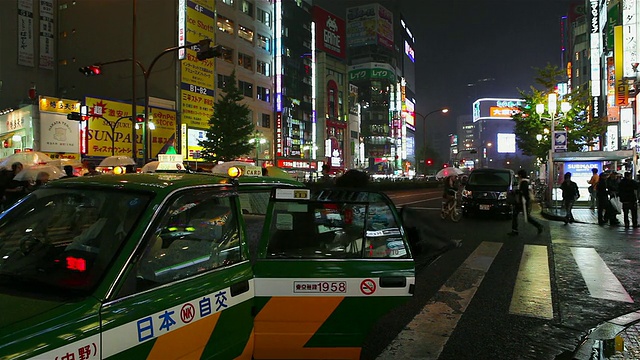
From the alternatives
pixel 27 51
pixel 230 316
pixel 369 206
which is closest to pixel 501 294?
pixel 369 206

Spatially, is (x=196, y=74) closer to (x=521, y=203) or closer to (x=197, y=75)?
(x=197, y=75)

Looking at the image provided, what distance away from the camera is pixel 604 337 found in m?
4.32

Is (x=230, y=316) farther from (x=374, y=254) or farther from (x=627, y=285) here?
(x=627, y=285)

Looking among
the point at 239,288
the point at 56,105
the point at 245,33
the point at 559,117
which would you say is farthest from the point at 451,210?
the point at 245,33

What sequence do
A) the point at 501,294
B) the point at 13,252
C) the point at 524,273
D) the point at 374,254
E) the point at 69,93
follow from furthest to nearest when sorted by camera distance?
1. the point at 69,93
2. the point at 524,273
3. the point at 501,294
4. the point at 374,254
5. the point at 13,252

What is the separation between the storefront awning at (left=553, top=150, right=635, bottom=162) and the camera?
58.3 ft

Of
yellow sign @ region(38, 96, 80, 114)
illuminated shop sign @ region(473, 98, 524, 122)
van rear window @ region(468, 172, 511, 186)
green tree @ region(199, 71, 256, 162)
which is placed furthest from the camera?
illuminated shop sign @ region(473, 98, 524, 122)

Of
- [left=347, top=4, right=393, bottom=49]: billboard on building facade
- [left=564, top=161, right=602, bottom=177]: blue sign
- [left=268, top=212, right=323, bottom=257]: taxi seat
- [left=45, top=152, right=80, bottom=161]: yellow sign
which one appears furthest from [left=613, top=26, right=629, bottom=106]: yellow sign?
[left=347, top=4, right=393, bottom=49]: billboard on building facade

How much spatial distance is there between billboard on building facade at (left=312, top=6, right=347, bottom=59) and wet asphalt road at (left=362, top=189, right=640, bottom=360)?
2713 inches

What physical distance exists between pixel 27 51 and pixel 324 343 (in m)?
46.9

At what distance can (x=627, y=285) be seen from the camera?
6359 mm

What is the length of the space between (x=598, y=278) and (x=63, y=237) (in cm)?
758

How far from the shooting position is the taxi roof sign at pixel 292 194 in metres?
3.00

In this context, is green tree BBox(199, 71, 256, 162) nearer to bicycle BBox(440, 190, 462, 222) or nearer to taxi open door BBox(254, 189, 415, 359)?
bicycle BBox(440, 190, 462, 222)
